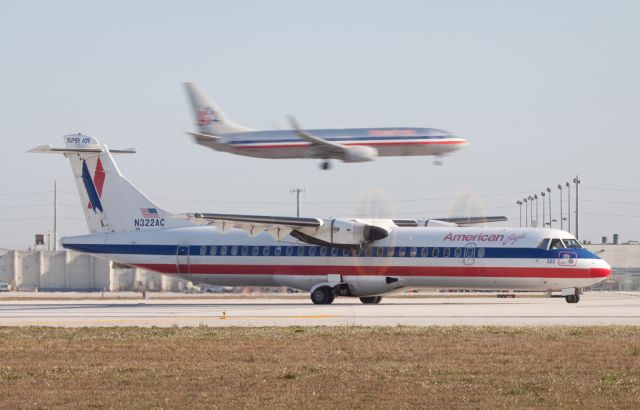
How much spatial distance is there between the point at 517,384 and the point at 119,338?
12798 mm

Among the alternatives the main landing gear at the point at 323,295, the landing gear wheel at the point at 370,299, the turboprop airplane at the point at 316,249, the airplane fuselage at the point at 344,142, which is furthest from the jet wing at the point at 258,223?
the airplane fuselage at the point at 344,142

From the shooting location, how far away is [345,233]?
4784 centimetres

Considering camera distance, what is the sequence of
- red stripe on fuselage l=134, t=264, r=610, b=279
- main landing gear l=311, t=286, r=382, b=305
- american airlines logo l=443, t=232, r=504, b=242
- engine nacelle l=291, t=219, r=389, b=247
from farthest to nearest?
main landing gear l=311, t=286, r=382, b=305 < engine nacelle l=291, t=219, r=389, b=247 < american airlines logo l=443, t=232, r=504, b=242 < red stripe on fuselage l=134, t=264, r=610, b=279

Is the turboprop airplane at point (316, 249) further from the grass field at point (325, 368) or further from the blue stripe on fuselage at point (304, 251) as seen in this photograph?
the grass field at point (325, 368)

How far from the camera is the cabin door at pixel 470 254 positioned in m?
45.6

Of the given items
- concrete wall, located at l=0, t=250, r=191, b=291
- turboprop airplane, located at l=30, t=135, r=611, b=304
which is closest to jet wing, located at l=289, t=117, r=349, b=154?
turboprop airplane, located at l=30, t=135, r=611, b=304

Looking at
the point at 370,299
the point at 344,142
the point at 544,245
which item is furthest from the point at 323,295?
the point at 344,142

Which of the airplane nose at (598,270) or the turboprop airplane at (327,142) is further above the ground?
the turboprop airplane at (327,142)

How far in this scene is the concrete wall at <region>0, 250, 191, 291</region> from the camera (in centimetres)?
9112

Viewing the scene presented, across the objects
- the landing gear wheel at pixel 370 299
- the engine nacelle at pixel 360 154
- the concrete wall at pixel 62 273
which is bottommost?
the concrete wall at pixel 62 273

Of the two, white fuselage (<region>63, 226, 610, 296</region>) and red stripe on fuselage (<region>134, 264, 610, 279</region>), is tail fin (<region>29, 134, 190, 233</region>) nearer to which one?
white fuselage (<region>63, 226, 610, 296</region>)

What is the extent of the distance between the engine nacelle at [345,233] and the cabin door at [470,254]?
4.02 metres

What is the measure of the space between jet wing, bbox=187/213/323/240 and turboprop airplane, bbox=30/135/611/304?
5 centimetres

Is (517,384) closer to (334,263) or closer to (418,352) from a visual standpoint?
(418,352)
